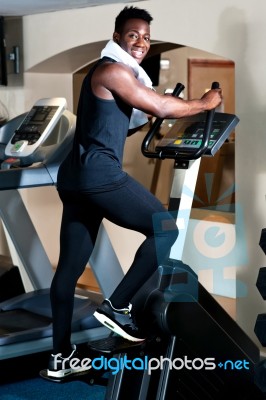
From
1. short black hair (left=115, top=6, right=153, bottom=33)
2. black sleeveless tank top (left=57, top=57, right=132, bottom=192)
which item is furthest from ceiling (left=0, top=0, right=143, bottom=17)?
black sleeveless tank top (left=57, top=57, right=132, bottom=192)

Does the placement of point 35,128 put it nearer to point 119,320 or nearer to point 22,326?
point 22,326

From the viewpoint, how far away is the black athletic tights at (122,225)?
10.9 feet

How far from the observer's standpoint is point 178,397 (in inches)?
135

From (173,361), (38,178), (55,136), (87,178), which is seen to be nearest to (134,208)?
(87,178)

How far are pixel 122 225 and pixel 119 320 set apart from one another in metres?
0.39

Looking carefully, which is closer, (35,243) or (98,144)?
(98,144)

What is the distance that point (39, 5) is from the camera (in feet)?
17.6

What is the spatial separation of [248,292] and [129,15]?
1.90 meters

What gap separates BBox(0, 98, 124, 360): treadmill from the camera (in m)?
4.36

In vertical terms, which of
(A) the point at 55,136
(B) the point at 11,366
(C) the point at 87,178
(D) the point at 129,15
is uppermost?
(D) the point at 129,15

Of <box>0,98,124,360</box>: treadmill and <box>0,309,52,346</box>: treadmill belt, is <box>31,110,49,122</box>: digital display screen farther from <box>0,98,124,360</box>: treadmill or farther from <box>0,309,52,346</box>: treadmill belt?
<box>0,309,52,346</box>: treadmill belt

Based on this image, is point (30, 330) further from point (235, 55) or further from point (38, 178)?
point (235, 55)

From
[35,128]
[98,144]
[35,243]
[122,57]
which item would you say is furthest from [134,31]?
[35,243]

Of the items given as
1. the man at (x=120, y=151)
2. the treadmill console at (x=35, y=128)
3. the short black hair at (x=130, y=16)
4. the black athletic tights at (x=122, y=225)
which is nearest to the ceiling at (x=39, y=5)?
the treadmill console at (x=35, y=128)
